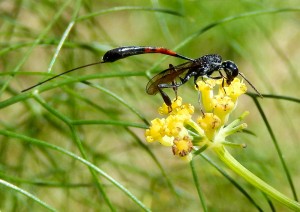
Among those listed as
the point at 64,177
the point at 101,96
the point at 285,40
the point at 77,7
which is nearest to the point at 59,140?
the point at 101,96

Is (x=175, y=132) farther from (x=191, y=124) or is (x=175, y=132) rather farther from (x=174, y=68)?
(x=174, y=68)

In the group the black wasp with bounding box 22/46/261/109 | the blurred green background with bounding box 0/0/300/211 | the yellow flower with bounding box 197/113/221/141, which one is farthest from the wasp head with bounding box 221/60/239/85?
the blurred green background with bounding box 0/0/300/211

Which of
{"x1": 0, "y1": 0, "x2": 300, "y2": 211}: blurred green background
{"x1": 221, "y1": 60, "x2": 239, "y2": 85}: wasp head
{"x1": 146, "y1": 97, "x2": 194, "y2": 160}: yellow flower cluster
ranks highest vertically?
{"x1": 0, "y1": 0, "x2": 300, "y2": 211}: blurred green background

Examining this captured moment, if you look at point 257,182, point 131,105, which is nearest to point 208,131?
point 257,182

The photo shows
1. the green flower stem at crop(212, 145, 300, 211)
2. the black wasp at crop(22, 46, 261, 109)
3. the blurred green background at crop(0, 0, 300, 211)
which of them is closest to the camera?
the green flower stem at crop(212, 145, 300, 211)

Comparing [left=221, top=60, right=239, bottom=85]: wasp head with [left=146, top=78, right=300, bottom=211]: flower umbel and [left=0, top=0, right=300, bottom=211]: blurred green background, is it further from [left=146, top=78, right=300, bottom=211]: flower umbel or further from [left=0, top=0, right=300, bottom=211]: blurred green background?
[left=0, top=0, right=300, bottom=211]: blurred green background

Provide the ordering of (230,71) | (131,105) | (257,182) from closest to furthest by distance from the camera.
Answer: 1. (257,182)
2. (230,71)
3. (131,105)

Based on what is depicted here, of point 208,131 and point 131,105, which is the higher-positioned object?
point 131,105

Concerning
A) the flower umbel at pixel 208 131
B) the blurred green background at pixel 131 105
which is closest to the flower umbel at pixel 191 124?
the flower umbel at pixel 208 131

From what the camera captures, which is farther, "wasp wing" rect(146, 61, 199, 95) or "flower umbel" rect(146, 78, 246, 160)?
"wasp wing" rect(146, 61, 199, 95)
